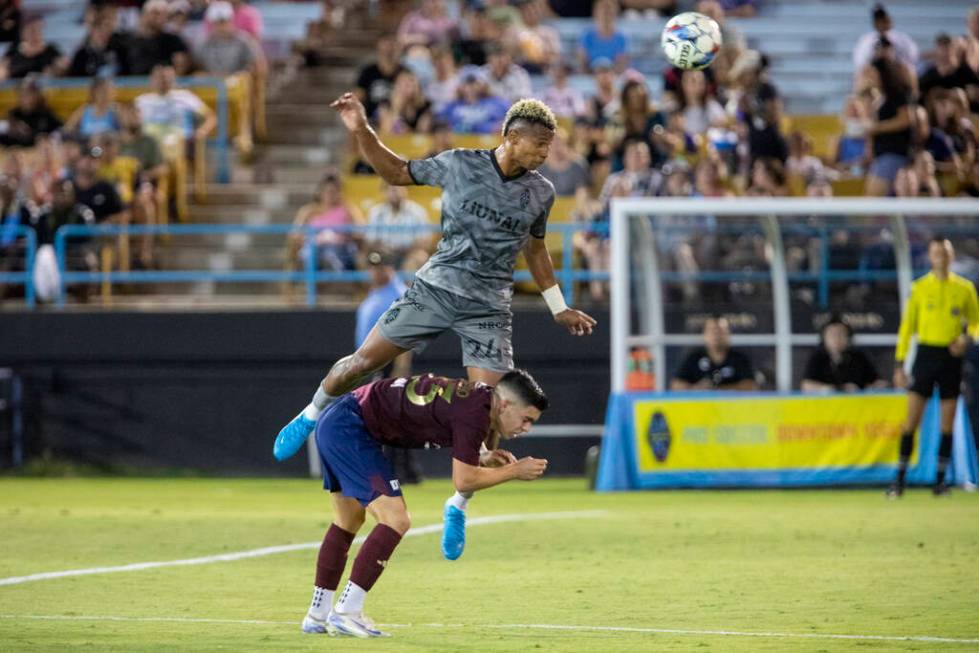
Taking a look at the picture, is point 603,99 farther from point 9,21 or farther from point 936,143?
point 9,21

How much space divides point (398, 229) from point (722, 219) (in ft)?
12.8

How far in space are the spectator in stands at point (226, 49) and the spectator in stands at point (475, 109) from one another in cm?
329

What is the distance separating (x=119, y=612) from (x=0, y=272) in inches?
527

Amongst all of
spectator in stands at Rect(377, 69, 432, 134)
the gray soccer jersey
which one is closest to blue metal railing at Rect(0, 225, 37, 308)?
spectator in stands at Rect(377, 69, 432, 134)

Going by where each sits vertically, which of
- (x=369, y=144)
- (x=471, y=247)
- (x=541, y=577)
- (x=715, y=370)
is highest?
(x=369, y=144)

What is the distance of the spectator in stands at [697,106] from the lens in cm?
2202

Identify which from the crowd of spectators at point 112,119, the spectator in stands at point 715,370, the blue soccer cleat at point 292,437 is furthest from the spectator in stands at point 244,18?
the blue soccer cleat at point 292,437

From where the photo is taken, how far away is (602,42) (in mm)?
24719

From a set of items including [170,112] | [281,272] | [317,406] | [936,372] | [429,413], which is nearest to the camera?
[429,413]

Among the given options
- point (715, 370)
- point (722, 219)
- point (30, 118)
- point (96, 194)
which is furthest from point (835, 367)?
point (30, 118)

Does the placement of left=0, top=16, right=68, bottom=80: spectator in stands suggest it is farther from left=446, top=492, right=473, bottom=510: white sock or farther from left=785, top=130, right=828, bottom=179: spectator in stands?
left=446, top=492, right=473, bottom=510: white sock

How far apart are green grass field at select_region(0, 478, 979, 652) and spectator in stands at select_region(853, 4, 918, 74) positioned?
778cm

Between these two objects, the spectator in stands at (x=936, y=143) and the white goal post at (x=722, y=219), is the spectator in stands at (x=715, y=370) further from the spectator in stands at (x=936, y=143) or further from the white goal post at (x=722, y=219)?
the spectator in stands at (x=936, y=143)

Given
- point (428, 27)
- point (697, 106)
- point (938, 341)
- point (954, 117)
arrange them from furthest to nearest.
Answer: point (428, 27) < point (697, 106) < point (954, 117) < point (938, 341)
